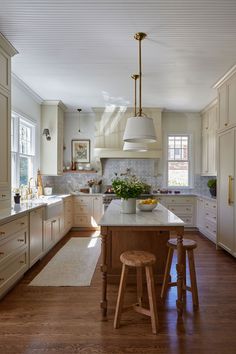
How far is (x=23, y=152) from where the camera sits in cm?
472

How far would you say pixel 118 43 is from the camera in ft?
10.00

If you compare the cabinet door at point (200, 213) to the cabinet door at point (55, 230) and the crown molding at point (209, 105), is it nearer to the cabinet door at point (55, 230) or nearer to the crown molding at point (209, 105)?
the crown molding at point (209, 105)

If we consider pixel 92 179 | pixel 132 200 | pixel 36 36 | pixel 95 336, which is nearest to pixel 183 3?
pixel 36 36

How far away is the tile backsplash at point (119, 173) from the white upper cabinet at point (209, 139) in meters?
0.47

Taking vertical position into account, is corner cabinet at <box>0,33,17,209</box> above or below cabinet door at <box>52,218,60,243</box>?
above

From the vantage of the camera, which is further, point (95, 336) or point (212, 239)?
point (212, 239)

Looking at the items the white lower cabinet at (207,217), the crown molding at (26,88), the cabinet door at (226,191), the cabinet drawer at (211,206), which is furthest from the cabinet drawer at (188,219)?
the crown molding at (26,88)

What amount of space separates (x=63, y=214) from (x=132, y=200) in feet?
8.59

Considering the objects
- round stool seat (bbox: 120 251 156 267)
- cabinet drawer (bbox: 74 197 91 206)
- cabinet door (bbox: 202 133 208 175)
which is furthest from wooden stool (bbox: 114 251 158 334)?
cabinet door (bbox: 202 133 208 175)

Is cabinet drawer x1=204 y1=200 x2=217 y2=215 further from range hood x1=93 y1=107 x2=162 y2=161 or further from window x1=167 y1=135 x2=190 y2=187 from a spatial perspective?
range hood x1=93 y1=107 x2=162 y2=161

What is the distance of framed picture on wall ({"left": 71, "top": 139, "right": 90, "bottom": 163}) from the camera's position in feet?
20.7

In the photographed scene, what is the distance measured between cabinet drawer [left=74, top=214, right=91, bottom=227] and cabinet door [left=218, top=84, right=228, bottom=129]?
11.2 feet

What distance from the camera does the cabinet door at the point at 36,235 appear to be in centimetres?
339

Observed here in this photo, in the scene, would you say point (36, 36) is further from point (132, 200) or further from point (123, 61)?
point (132, 200)
